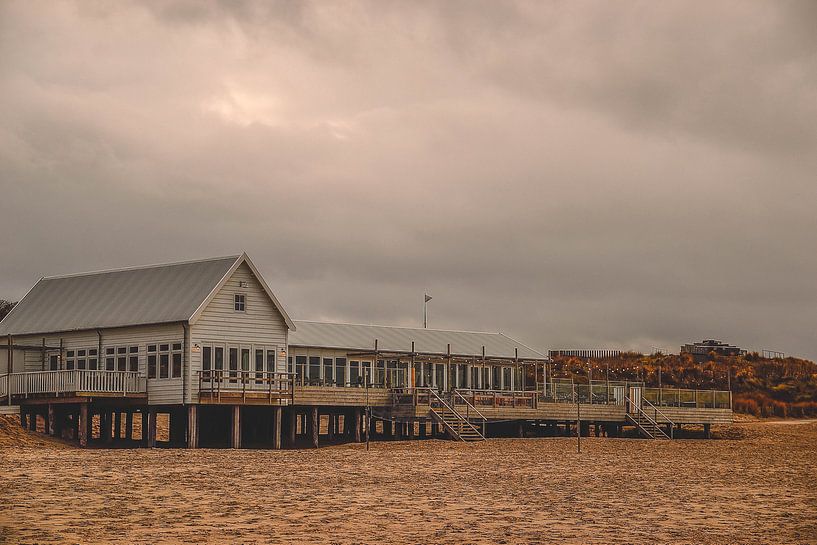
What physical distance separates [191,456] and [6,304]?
189ft

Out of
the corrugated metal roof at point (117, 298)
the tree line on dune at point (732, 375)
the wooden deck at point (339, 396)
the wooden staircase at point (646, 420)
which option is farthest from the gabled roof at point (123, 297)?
the tree line on dune at point (732, 375)

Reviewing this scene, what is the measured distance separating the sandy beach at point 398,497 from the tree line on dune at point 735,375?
44.4 metres

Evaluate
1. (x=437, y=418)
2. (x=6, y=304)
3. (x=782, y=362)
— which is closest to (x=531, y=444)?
(x=437, y=418)

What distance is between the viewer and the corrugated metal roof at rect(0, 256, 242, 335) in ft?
135

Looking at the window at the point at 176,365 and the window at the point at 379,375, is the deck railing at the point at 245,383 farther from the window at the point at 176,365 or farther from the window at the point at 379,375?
the window at the point at 379,375

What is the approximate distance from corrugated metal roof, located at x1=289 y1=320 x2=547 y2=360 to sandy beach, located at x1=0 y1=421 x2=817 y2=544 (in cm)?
1481

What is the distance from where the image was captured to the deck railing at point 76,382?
129ft

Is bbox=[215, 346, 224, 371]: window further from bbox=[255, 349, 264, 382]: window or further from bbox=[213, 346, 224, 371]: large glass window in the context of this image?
bbox=[255, 349, 264, 382]: window

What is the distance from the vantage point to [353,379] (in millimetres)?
51594

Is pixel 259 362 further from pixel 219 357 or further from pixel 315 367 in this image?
pixel 315 367

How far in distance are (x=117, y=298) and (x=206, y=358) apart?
17.6 ft

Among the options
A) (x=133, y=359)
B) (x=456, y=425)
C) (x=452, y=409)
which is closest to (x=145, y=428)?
(x=133, y=359)

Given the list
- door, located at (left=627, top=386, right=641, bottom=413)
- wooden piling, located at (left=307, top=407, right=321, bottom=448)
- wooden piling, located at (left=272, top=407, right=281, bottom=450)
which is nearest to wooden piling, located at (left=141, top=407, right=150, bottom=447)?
wooden piling, located at (left=272, top=407, right=281, bottom=450)

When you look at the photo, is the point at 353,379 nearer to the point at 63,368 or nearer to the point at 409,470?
the point at 63,368
